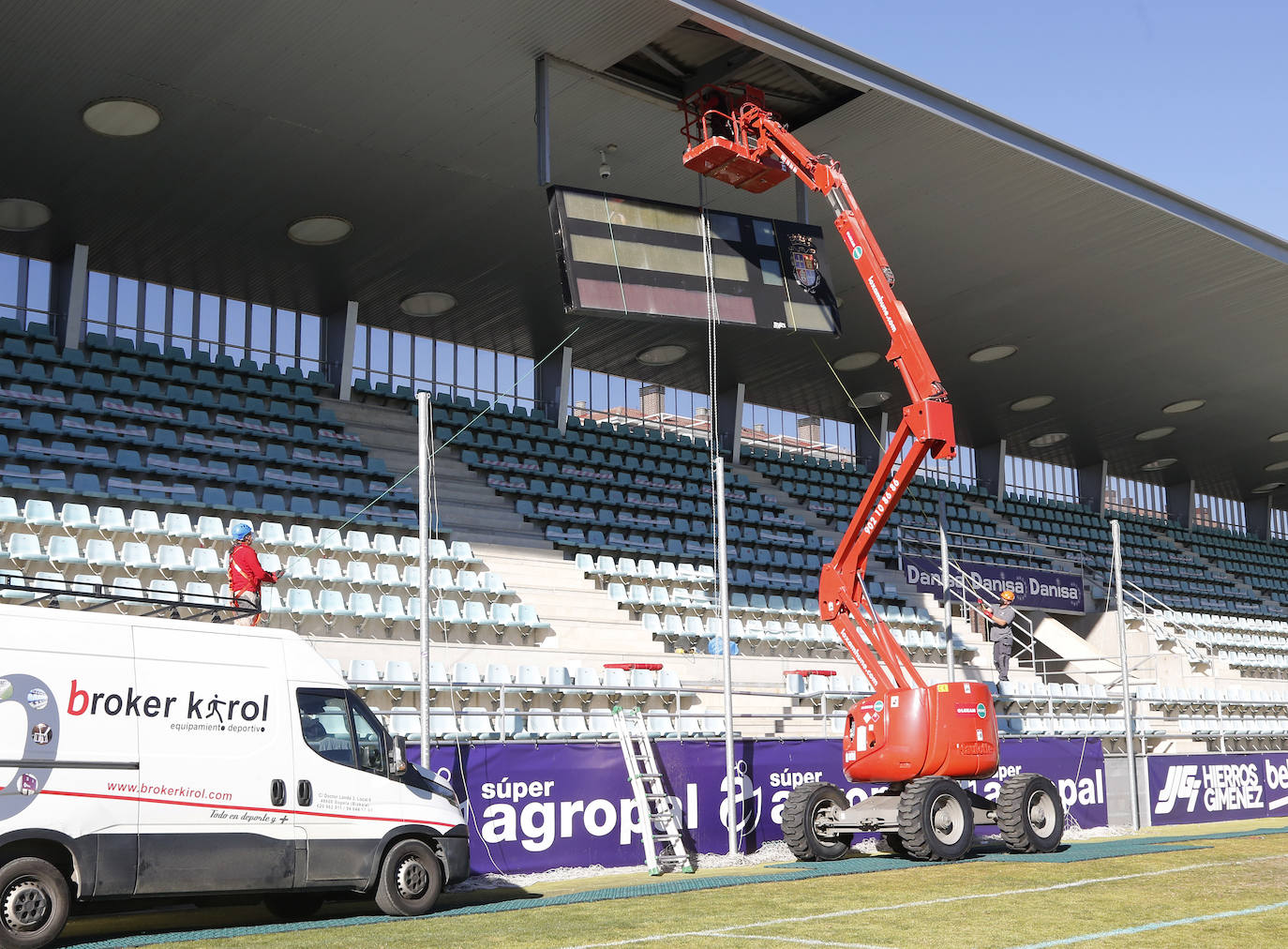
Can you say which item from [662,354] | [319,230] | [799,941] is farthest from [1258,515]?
[799,941]

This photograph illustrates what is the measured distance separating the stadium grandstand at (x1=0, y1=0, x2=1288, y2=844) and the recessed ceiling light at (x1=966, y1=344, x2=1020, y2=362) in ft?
0.50

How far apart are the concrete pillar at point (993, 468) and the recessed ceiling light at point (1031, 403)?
12.2 feet

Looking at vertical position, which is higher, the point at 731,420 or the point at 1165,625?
the point at 731,420

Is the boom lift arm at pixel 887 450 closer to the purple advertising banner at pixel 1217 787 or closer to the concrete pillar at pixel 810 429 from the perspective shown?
the purple advertising banner at pixel 1217 787

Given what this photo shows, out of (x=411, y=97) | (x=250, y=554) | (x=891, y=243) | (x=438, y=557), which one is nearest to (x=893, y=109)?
(x=891, y=243)

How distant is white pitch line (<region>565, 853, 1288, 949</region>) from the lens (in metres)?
9.16

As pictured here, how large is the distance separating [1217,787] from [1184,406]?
17.2 m

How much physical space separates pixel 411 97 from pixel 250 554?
8482 mm

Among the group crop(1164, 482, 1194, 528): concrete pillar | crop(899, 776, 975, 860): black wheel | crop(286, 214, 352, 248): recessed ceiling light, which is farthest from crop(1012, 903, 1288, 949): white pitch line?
crop(1164, 482, 1194, 528): concrete pillar

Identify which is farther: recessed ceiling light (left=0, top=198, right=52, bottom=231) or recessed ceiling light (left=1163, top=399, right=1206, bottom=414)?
recessed ceiling light (left=1163, top=399, right=1206, bottom=414)

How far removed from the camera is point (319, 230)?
24.2 metres

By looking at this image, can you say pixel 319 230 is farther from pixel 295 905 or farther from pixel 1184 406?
pixel 1184 406

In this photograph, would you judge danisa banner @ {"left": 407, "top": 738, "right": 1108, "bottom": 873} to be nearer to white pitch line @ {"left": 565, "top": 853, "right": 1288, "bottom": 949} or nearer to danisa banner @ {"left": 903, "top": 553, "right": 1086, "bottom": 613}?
white pitch line @ {"left": 565, "top": 853, "right": 1288, "bottom": 949}

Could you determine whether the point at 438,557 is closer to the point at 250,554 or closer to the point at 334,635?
the point at 334,635
